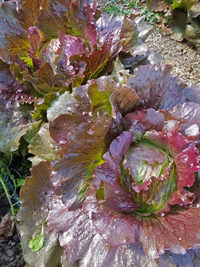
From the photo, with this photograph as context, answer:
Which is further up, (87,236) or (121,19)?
(121,19)

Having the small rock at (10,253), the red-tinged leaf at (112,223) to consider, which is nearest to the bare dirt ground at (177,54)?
the red-tinged leaf at (112,223)

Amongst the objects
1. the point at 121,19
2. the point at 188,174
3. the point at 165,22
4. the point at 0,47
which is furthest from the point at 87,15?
the point at 165,22

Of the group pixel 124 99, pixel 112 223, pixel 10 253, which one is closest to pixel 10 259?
pixel 10 253

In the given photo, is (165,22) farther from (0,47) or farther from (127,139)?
(127,139)

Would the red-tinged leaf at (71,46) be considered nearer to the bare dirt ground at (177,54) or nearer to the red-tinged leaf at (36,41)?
the red-tinged leaf at (36,41)

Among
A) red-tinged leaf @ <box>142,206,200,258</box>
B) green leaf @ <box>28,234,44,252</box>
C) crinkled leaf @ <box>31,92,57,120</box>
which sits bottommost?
green leaf @ <box>28,234,44,252</box>

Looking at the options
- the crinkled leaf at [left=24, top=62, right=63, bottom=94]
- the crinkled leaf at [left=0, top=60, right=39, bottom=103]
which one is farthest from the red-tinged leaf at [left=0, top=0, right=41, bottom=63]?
the crinkled leaf at [left=24, top=62, right=63, bottom=94]

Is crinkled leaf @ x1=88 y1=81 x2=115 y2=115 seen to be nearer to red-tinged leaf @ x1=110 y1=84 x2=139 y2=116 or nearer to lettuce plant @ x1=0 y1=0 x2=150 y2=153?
red-tinged leaf @ x1=110 y1=84 x2=139 y2=116
